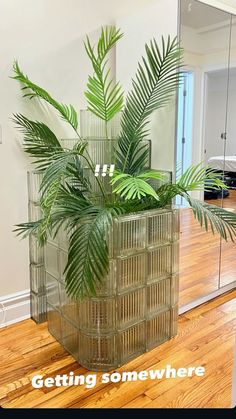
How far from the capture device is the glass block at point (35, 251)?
2133mm

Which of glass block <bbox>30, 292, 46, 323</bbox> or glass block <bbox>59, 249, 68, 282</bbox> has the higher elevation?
glass block <bbox>59, 249, 68, 282</bbox>

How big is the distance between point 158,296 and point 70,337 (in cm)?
52

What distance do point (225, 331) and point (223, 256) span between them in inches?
26.8

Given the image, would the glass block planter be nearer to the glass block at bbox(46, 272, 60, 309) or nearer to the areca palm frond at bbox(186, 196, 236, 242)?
the glass block at bbox(46, 272, 60, 309)

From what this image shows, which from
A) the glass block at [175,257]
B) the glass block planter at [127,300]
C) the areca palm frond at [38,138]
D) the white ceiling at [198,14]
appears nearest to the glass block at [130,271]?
the glass block planter at [127,300]

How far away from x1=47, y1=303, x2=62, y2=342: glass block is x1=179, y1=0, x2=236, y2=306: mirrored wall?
820 millimetres

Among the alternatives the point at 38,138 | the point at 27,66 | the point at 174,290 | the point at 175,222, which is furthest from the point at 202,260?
the point at 27,66

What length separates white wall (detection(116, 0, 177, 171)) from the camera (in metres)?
1.96

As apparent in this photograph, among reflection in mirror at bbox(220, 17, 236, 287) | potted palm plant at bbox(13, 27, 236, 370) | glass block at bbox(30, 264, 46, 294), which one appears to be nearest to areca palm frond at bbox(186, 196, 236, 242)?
potted palm plant at bbox(13, 27, 236, 370)

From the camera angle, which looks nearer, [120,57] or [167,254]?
[167,254]

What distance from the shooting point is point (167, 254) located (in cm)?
190

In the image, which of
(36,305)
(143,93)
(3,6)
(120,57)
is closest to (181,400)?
(36,305)

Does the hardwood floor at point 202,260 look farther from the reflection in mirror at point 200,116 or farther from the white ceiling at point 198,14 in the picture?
the white ceiling at point 198,14

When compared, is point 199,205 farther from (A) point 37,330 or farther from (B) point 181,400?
(A) point 37,330
